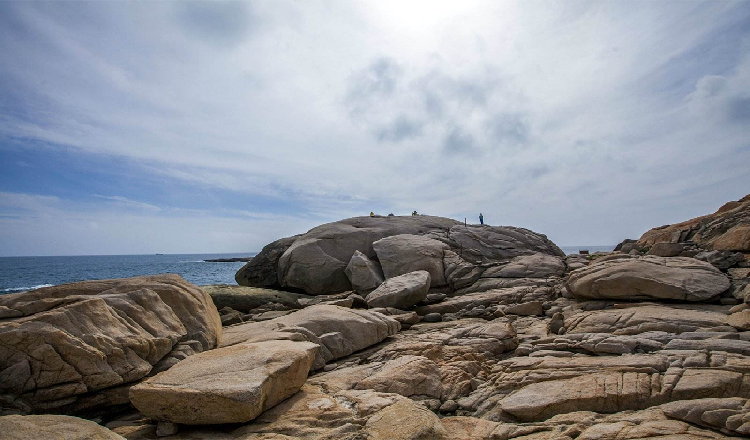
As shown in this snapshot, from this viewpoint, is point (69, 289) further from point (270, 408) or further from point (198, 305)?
point (270, 408)

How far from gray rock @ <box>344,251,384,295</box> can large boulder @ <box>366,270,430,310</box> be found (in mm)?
4414

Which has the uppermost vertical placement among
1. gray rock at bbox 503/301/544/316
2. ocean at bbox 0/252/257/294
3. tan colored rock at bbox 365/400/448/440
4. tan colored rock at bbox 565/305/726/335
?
tan colored rock at bbox 565/305/726/335

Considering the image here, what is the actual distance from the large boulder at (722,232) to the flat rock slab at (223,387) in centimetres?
1846

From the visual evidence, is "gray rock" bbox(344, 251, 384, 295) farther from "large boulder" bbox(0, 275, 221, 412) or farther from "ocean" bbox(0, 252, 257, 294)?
"ocean" bbox(0, 252, 257, 294)

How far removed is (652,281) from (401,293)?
301 inches

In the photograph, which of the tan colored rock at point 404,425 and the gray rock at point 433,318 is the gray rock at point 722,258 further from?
the tan colored rock at point 404,425

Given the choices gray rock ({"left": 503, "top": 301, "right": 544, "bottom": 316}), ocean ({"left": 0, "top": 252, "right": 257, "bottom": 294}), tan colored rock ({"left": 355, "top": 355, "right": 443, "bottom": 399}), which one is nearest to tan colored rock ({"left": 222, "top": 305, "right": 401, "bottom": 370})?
tan colored rock ({"left": 355, "top": 355, "right": 443, "bottom": 399})

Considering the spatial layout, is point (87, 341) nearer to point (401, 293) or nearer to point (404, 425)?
point (404, 425)

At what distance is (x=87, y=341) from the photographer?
6.78 meters

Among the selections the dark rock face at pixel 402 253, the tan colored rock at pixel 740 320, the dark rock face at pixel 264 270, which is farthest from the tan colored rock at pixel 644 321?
the dark rock face at pixel 264 270

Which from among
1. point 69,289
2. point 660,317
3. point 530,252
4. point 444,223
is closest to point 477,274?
point 530,252

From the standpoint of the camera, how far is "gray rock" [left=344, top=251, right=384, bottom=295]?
64.4 feet

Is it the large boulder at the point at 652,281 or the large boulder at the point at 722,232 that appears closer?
the large boulder at the point at 652,281

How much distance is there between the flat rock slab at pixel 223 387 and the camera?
5.67 m
